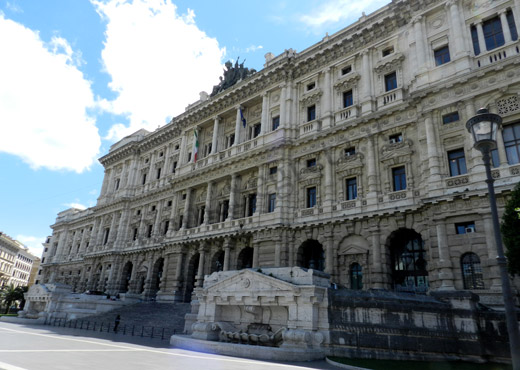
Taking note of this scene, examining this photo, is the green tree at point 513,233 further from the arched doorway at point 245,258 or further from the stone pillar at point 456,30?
the arched doorway at point 245,258

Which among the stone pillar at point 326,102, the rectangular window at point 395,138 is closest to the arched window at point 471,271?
the rectangular window at point 395,138

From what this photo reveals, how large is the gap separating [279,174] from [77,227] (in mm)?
45090

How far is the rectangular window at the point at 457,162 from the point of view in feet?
67.2

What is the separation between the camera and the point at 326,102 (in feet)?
95.5

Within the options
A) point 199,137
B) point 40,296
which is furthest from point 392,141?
point 40,296

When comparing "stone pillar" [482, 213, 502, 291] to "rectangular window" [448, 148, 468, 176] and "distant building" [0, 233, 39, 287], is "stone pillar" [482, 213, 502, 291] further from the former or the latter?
"distant building" [0, 233, 39, 287]

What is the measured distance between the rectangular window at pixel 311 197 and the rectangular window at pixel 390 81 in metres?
9.38

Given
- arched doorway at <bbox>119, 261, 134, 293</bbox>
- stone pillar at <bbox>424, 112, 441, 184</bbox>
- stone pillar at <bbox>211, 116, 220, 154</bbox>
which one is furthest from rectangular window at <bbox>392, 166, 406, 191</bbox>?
arched doorway at <bbox>119, 261, 134, 293</bbox>

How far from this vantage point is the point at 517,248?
13.5m

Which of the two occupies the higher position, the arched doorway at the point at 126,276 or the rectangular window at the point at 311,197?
the rectangular window at the point at 311,197

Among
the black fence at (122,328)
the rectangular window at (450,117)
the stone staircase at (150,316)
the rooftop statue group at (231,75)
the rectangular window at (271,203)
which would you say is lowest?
the black fence at (122,328)

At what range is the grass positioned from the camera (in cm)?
1121

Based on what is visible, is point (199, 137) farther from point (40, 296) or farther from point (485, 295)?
point (485, 295)

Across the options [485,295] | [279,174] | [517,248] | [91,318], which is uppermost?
[279,174]
